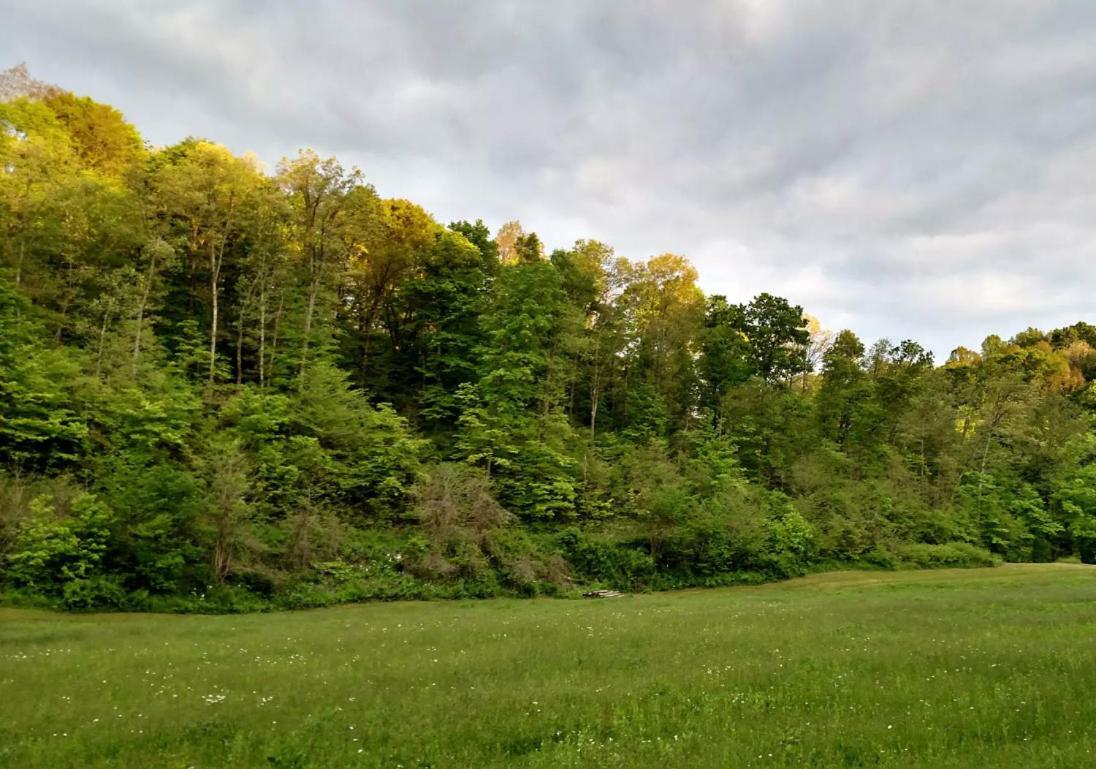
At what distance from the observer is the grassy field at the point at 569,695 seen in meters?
7.32

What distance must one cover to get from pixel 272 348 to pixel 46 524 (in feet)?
65.5

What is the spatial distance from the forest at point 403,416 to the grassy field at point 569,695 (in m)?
10.4

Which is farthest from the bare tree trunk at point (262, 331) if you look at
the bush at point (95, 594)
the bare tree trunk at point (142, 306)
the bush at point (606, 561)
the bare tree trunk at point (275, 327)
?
the bush at point (606, 561)

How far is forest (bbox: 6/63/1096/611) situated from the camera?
1135 inches

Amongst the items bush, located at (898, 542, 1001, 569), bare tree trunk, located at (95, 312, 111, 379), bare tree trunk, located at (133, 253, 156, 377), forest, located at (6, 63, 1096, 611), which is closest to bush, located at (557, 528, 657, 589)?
forest, located at (6, 63, 1096, 611)

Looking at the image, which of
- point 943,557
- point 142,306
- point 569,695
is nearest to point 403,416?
point 142,306

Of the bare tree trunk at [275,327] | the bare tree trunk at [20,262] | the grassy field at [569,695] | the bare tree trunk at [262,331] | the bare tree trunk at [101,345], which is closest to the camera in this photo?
the grassy field at [569,695]

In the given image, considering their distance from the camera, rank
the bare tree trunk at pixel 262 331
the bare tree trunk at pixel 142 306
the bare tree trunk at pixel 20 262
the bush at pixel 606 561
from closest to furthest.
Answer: the bare tree trunk at pixel 142 306 → the bare tree trunk at pixel 20 262 → the bush at pixel 606 561 → the bare tree trunk at pixel 262 331

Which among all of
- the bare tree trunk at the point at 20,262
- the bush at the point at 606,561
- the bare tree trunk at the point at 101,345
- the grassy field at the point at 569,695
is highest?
the bare tree trunk at the point at 20,262

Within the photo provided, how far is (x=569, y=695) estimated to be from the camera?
1000 centimetres

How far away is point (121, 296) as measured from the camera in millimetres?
38219

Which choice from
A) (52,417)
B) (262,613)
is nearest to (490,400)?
(262,613)

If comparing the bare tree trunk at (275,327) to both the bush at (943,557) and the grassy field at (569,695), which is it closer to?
the grassy field at (569,695)

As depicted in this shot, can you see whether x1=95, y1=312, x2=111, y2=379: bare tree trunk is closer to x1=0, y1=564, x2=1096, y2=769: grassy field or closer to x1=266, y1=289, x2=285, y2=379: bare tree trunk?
x1=266, y1=289, x2=285, y2=379: bare tree trunk
